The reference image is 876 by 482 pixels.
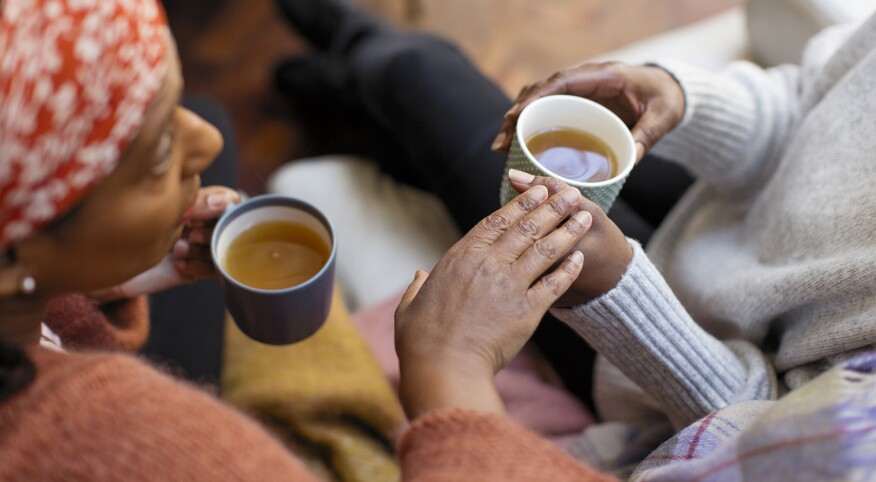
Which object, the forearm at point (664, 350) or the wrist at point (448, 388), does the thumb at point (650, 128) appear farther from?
the wrist at point (448, 388)

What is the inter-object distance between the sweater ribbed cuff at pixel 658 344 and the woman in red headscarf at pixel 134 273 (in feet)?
0.31

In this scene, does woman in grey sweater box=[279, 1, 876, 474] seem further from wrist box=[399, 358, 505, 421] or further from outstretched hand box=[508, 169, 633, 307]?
wrist box=[399, 358, 505, 421]

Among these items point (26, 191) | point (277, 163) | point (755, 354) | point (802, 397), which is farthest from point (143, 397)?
point (277, 163)

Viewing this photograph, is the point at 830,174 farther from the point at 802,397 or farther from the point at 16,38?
the point at 16,38

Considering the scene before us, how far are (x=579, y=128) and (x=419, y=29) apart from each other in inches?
44.9

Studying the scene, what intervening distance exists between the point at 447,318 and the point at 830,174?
45cm

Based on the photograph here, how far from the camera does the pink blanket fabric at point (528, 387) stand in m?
0.89

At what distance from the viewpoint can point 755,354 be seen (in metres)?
0.73

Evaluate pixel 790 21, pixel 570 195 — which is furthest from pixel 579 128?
pixel 790 21

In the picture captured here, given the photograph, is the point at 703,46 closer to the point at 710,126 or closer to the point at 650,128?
the point at 710,126

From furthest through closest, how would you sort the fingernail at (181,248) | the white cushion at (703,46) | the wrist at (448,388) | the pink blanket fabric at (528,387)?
the white cushion at (703,46) < the pink blanket fabric at (528,387) < the fingernail at (181,248) < the wrist at (448,388)

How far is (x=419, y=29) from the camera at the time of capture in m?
1.74

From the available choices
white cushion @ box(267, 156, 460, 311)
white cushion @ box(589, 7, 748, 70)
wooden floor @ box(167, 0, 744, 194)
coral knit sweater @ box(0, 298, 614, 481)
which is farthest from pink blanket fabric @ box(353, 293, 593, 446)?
wooden floor @ box(167, 0, 744, 194)

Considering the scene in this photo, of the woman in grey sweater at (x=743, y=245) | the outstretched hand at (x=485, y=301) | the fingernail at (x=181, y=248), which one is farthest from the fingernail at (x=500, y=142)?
the fingernail at (x=181, y=248)
